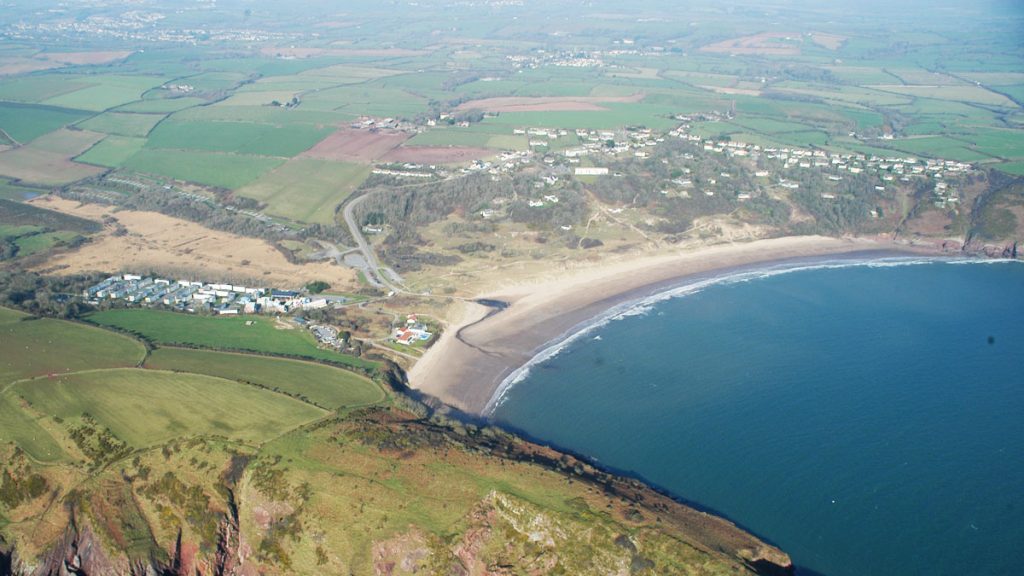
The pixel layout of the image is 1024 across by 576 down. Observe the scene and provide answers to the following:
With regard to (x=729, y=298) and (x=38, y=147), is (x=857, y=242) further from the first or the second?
(x=38, y=147)

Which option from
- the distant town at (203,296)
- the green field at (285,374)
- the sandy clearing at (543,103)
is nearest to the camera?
the green field at (285,374)

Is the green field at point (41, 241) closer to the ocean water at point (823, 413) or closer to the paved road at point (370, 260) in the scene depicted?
the paved road at point (370, 260)

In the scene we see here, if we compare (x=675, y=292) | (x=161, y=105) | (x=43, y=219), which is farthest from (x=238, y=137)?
(x=675, y=292)

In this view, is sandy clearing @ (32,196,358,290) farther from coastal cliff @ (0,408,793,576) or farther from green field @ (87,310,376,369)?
coastal cliff @ (0,408,793,576)

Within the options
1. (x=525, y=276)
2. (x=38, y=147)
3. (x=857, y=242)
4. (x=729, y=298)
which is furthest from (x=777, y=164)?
(x=38, y=147)

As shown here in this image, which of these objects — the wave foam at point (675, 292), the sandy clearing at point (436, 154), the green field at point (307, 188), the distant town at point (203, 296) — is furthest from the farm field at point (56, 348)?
the sandy clearing at point (436, 154)

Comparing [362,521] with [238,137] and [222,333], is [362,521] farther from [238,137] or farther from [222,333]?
[238,137]
